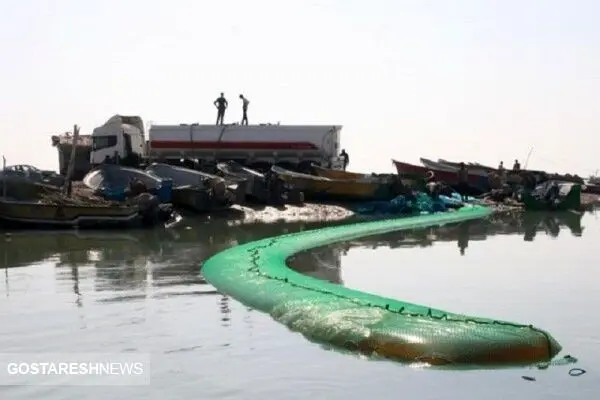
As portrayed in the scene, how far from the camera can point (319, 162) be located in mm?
33625

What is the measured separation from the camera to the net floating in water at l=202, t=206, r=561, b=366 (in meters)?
7.60

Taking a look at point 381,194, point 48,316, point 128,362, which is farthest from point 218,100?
point 128,362

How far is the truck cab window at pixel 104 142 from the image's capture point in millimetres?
30625

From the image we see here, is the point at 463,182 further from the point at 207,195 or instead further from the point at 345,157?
the point at 207,195

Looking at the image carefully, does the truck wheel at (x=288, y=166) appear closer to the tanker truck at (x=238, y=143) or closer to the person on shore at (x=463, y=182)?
the tanker truck at (x=238, y=143)

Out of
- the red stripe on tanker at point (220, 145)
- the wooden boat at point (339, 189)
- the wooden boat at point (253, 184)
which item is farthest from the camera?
the red stripe on tanker at point (220, 145)

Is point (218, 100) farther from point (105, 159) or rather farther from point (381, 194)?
point (381, 194)

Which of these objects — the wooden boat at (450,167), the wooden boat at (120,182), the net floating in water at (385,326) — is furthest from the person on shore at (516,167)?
the net floating in water at (385,326)

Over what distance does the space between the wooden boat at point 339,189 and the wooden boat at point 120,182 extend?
5.65 metres

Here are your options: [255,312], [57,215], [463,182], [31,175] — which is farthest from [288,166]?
[255,312]

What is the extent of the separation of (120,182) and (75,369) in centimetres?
1795

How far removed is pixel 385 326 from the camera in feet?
26.6

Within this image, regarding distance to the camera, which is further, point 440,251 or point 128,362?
point 440,251

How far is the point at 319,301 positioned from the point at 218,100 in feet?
82.8
